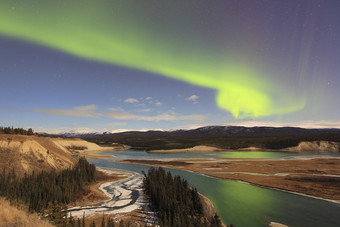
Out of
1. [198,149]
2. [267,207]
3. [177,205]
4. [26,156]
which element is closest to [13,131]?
[26,156]

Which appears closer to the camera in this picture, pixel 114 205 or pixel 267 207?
pixel 114 205

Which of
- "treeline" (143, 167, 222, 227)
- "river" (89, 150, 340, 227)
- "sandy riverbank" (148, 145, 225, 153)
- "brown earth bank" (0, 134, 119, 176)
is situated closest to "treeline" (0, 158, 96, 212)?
"brown earth bank" (0, 134, 119, 176)

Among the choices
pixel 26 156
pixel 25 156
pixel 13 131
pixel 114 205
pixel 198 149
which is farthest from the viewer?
pixel 198 149

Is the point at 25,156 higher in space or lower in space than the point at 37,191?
higher

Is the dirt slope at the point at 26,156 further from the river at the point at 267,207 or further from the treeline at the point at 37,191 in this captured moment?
the river at the point at 267,207

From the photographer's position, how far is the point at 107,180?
37375 millimetres

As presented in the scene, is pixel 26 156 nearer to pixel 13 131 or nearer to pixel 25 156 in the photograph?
pixel 25 156

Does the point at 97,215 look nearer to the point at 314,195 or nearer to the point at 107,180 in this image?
the point at 107,180

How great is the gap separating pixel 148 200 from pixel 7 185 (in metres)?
16.1

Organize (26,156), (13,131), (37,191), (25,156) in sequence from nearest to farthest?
1. (37,191)
2. (25,156)
3. (26,156)
4. (13,131)

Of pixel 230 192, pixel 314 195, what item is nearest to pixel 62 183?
pixel 230 192

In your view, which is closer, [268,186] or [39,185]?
[39,185]

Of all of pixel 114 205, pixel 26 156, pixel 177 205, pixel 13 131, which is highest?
pixel 13 131

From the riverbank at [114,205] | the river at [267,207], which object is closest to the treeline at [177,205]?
the riverbank at [114,205]
